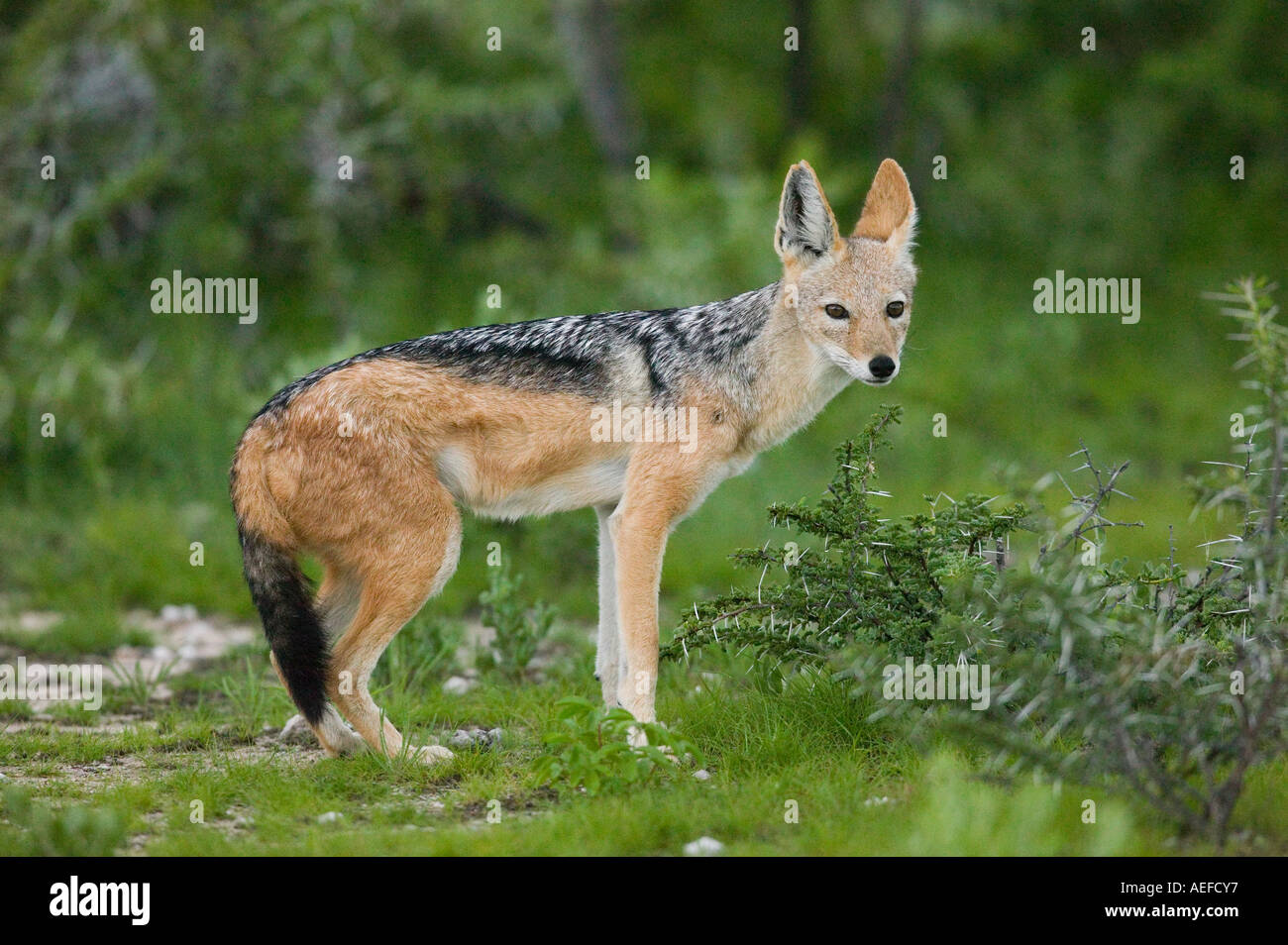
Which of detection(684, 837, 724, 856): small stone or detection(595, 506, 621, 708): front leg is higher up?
detection(595, 506, 621, 708): front leg

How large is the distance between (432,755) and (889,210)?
3.55 meters

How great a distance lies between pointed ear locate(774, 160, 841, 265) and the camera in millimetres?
6457

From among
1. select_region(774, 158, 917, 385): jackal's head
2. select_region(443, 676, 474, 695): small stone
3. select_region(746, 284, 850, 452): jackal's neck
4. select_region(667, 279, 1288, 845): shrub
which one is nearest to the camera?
select_region(667, 279, 1288, 845): shrub

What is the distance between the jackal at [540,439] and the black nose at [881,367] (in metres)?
0.02

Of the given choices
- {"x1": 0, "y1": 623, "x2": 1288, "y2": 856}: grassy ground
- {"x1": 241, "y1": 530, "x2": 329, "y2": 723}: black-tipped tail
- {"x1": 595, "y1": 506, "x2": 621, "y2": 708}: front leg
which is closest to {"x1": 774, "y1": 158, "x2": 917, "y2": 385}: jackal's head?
{"x1": 595, "y1": 506, "x2": 621, "y2": 708}: front leg

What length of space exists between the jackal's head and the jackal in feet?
0.04

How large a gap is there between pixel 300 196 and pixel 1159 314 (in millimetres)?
9814

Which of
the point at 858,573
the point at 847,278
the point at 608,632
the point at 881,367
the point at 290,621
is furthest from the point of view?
the point at 608,632

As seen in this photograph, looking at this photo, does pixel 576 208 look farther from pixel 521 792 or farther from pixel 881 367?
pixel 521 792

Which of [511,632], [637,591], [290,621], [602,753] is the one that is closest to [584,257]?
[511,632]

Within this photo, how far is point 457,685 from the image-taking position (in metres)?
7.63

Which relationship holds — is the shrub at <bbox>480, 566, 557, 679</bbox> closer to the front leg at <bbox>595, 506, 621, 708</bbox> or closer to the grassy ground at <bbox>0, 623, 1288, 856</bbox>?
the grassy ground at <bbox>0, 623, 1288, 856</bbox>

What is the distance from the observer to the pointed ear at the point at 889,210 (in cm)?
683

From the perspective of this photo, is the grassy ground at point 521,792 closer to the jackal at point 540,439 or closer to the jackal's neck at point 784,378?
the jackal at point 540,439
